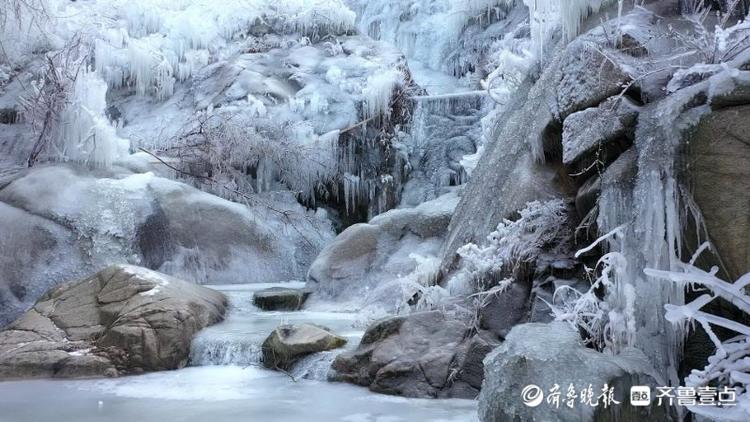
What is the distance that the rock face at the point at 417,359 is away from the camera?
15.0 ft

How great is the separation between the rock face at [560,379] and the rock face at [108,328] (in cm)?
344

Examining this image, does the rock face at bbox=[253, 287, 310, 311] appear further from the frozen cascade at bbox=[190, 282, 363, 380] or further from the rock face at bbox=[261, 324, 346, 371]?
the rock face at bbox=[261, 324, 346, 371]

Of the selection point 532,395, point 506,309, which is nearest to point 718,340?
point 532,395

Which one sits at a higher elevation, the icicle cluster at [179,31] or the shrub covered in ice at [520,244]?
the icicle cluster at [179,31]

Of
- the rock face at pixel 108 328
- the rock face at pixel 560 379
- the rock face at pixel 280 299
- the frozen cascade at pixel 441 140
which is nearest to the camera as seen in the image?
the rock face at pixel 560 379

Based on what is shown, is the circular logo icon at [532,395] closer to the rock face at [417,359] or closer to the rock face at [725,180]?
the rock face at [725,180]

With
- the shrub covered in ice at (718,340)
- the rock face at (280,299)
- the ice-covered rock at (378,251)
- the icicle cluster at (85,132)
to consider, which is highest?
the icicle cluster at (85,132)

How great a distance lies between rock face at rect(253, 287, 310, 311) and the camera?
776 centimetres

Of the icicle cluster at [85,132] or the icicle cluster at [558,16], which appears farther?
the icicle cluster at [85,132]

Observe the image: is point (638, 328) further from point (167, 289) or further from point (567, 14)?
point (167, 289)

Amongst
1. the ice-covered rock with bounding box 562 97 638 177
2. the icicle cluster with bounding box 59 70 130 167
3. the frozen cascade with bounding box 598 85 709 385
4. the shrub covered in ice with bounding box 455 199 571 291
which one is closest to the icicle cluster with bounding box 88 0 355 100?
the icicle cluster with bounding box 59 70 130 167

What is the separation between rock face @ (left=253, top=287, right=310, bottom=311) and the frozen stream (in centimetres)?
155

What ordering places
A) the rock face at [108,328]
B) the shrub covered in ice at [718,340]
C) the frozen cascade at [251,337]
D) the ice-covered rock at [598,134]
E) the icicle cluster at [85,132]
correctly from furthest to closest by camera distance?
the icicle cluster at [85,132]
the rock face at [108,328]
the frozen cascade at [251,337]
the ice-covered rock at [598,134]
the shrub covered in ice at [718,340]

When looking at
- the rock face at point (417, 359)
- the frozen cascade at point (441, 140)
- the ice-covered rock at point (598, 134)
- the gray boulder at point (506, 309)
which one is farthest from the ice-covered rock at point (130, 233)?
the ice-covered rock at point (598, 134)
